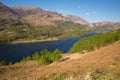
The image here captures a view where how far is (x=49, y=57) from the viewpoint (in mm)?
81750

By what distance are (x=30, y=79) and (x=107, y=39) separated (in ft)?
264

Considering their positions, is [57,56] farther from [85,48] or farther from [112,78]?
[112,78]

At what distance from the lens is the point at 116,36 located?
105500mm

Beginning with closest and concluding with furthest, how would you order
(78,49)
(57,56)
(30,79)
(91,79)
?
(91,79)
(30,79)
(57,56)
(78,49)

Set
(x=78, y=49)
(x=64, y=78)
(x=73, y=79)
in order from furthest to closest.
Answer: (x=78, y=49), (x=64, y=78), (x=73, y=79)

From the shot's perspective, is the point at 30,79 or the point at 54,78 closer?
the point at 54,78

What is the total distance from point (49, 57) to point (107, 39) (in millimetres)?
42489

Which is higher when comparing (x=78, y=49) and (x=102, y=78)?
(x=102, y=78)

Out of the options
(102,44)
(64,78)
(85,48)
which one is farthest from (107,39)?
(64,78)

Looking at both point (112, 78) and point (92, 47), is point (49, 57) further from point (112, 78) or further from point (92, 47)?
point (112, 78)

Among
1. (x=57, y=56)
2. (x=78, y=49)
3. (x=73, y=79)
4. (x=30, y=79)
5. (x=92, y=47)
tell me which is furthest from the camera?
(x=78, y=49)

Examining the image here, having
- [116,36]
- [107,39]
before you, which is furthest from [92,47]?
[116,36]

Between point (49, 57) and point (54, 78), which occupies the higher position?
point (54, 78)

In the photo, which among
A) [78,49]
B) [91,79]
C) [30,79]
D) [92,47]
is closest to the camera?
[91,79]
